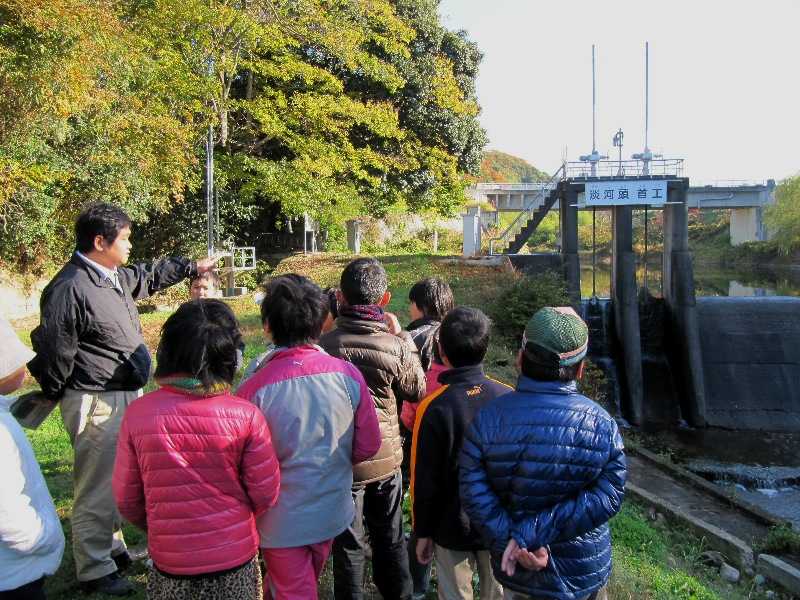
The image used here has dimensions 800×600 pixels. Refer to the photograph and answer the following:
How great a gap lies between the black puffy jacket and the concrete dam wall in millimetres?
13314

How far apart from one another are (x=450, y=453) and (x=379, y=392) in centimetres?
54

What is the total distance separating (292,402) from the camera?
235 centimetres

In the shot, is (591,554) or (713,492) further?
(713,492)

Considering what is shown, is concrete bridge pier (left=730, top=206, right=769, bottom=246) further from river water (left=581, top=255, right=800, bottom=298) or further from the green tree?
the green tree

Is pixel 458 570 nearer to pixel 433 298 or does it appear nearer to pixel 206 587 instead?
pixel 206 587

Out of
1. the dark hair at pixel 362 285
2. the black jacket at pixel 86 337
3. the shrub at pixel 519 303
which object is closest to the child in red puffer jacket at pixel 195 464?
the dark hair at pixel 362 285

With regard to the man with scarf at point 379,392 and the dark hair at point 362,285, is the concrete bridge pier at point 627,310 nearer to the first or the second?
the man with scarf at point 379,392

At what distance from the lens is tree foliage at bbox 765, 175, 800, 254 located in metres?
31.6

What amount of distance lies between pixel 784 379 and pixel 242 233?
15.5 meters

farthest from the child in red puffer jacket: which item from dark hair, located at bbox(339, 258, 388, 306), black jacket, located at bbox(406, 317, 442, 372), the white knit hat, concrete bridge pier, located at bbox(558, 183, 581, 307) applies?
concrete bridge pier, located at bbox(558, 183, 581, 307)

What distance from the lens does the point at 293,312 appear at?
246cm

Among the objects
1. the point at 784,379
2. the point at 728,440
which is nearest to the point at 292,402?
the point at 728,440

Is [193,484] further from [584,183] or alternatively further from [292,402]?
[584,183]

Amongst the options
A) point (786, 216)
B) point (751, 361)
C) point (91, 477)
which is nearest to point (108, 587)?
point (91, 477)
